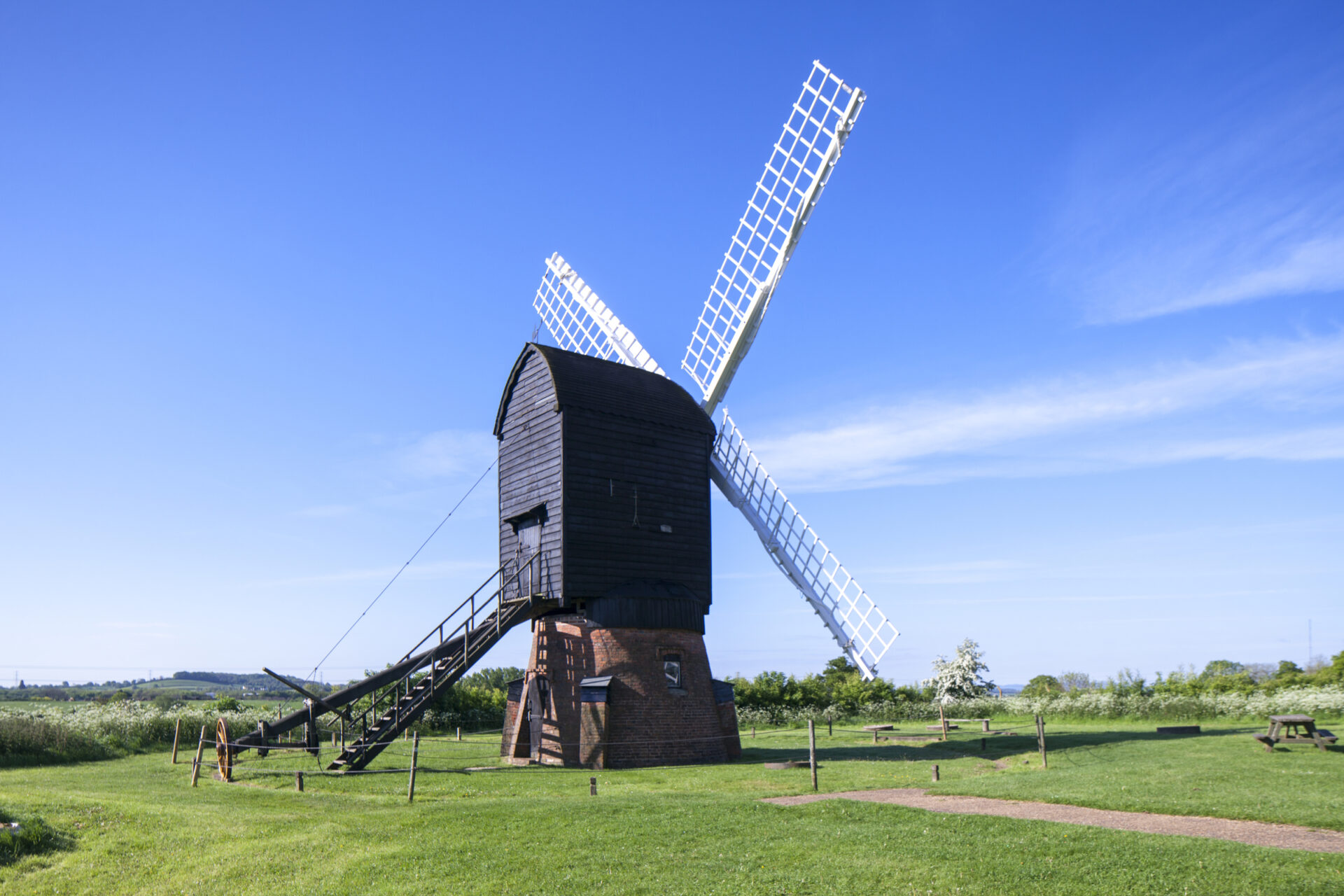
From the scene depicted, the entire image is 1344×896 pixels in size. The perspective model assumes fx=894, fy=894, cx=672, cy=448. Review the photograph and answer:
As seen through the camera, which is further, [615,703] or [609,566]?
[609,566]

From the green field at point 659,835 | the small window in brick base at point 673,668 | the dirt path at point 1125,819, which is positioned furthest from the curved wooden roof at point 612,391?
the dirt path at point 1125,819

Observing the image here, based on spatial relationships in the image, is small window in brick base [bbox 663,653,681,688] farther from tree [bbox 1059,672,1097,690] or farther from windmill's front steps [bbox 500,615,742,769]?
tree [bbox 1059,672,1097,690]

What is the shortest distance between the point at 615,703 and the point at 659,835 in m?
8.79

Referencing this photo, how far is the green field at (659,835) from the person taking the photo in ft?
30.9

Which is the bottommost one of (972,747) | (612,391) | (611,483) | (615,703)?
(972,747)

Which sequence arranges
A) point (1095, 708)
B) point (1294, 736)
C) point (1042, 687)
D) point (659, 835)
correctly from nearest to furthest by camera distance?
point (659, 835) → point (1294, 736) → point (1095, 708) → point (1042, 687)

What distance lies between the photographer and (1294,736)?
19406mm

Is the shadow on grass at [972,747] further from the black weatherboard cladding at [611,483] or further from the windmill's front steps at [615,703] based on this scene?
the black weatherboard cladding at [611,483]

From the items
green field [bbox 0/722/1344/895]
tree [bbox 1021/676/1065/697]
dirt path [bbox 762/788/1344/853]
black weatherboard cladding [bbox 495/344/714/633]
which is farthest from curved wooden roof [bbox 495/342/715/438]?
tree [bbox 1021/676/1065/697]

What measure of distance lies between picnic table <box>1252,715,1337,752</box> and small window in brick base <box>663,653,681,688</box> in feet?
41.3

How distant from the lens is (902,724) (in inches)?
1396

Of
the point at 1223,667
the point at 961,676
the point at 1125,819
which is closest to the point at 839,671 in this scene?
the point at 961,676

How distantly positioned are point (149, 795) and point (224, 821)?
12.5ft

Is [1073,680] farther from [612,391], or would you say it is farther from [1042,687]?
[612,391]
